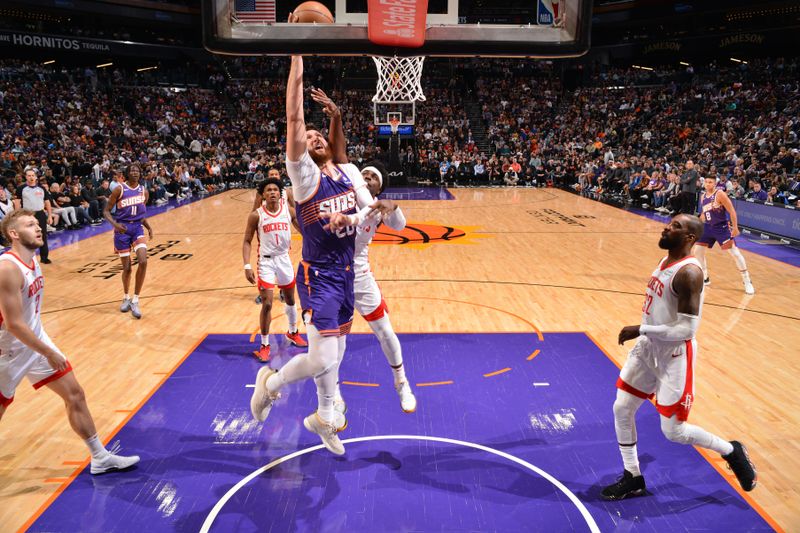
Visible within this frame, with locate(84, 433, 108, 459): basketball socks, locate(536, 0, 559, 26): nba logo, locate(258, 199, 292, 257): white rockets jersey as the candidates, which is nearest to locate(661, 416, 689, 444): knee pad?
locate(84, 433, 108, 459): basketball socks

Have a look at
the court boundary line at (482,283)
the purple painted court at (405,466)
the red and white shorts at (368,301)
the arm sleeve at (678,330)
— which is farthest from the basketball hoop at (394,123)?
the arm sleeve at (678,330)

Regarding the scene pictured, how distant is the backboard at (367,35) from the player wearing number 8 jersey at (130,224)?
2.35 m

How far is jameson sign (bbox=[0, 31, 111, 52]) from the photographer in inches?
1075

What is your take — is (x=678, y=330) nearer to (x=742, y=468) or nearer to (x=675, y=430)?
(x=675, y=430)

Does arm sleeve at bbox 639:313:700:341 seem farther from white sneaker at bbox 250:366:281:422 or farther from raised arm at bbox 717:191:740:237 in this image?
raised arm at bbox 717:191:740:237

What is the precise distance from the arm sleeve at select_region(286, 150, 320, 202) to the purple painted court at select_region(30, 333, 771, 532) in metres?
1.99

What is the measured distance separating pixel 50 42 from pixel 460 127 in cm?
2070

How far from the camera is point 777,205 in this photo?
13977 mm

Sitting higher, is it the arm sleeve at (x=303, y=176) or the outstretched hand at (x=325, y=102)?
the outstretched hand at (x=325, y=102)

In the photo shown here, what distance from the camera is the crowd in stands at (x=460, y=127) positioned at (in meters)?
20.0

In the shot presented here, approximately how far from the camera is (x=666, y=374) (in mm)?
3705

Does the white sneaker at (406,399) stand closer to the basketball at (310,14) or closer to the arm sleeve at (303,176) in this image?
the arm sleeve at (303,176)

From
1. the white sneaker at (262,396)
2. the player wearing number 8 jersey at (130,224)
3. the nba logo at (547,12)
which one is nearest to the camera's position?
the white sneaker at (262,396)

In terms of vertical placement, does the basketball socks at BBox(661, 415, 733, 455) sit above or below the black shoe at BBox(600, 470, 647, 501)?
above
